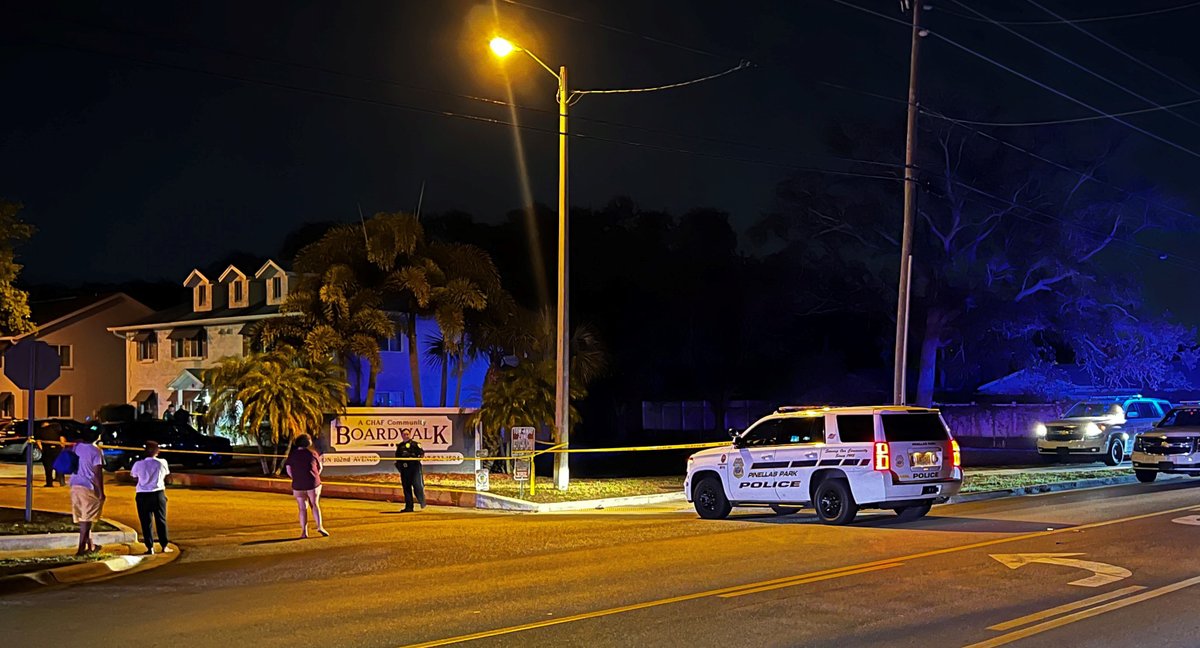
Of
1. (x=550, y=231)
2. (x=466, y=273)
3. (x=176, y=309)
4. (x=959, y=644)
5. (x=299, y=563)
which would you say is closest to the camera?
(x=959, y=644)

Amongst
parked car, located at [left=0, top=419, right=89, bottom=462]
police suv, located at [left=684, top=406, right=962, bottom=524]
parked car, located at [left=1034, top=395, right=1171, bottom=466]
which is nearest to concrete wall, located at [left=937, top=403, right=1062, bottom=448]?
parked car, located at [left=1034, top=395, right=1171, bottom=466]

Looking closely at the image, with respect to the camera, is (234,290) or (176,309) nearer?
(234,290)

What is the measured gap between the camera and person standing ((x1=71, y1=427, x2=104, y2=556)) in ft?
50.2

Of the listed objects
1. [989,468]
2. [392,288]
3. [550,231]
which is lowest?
[989,468]

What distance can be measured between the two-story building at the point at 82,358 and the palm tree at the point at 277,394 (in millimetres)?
29116

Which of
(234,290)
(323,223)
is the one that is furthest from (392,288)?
(323,223)

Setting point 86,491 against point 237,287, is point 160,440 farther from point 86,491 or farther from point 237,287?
point 86,491

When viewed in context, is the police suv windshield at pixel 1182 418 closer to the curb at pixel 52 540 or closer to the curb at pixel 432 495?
the curb at pixel 432 495

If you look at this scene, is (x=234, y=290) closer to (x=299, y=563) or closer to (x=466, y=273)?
(x=466, y=273)

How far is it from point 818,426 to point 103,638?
11.7 meters

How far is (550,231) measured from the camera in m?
62.7

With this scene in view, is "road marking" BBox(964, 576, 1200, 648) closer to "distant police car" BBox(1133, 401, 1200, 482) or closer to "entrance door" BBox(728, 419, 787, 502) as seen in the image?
"entrance door" BBox(728, 419, 787, 502)

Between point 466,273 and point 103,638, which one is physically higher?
point 466,273

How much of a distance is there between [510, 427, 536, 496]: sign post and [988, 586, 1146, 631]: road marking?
14325 mm
